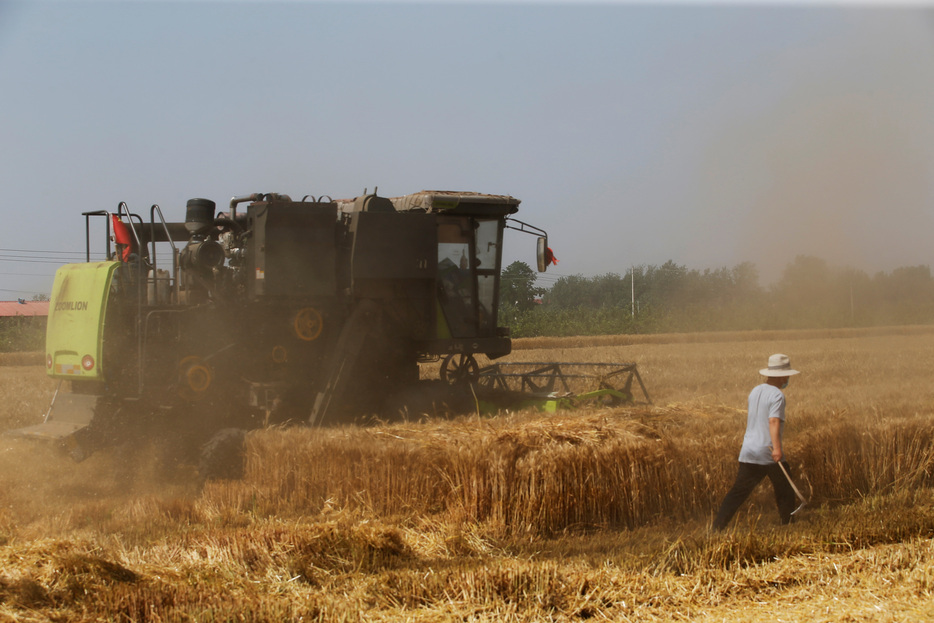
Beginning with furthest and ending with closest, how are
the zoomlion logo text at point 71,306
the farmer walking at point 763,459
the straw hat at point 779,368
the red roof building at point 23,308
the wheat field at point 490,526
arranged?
the red roof building at point 23,308 → the zoomlion logo text at point 71,306 → the straw hat at point 779,368 → the farmer walking at point 763,459 → the wheat field at point 490,526

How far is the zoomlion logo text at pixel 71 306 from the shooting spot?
7.71m

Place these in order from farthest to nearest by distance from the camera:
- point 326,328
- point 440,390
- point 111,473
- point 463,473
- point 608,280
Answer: point 608,280 → point 440,390 → point 326,328 → point 111,473 → point 463,473

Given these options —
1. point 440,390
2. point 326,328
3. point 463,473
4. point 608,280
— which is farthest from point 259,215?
point 608,280

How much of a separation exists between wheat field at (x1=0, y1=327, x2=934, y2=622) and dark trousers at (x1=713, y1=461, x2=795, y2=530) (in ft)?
0.57

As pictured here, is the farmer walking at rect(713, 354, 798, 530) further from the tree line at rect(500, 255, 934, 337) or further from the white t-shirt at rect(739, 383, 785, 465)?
the tree line at rect(500, 255, 934, 337)

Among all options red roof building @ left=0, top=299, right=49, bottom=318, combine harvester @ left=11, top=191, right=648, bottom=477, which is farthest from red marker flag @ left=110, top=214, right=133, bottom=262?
red roof building @ left=0, top=299, right=49, bottom=318

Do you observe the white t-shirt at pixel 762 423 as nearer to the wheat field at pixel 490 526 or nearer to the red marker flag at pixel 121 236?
the wheat field at pixel 490 526

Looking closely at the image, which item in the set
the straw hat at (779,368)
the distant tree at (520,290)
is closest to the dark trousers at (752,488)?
the straw hat at (779,368)

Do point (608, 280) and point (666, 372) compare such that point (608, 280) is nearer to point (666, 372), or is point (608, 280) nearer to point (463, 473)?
point (666, 372)

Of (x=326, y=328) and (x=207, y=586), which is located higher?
(x=326, y=328)

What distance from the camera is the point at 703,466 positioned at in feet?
21.1

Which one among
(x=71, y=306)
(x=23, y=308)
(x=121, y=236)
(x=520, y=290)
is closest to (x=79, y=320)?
(x=71, y=306)

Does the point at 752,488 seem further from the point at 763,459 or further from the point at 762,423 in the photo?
the point at 762,423

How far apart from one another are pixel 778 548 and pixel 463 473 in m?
2.25
